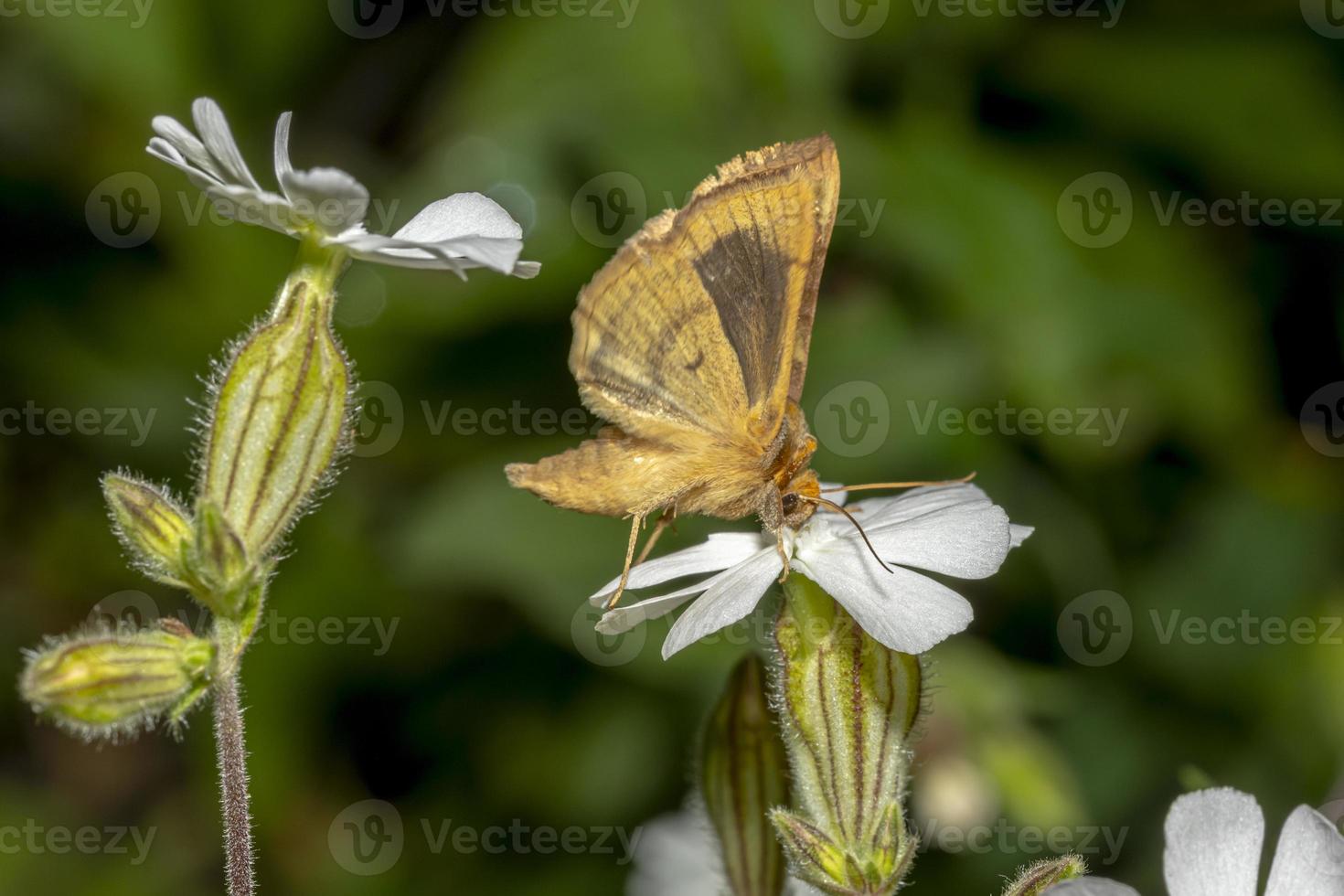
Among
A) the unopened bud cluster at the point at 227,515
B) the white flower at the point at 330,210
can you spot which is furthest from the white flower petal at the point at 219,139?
the unopened bud cluster at the point at 227,515

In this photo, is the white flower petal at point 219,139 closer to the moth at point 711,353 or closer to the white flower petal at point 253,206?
the white flower petal at point 253,206

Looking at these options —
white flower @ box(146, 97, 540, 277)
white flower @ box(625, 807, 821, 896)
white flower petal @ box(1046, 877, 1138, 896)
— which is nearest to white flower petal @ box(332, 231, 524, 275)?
white flower @ box(146, 97, 540, 277)

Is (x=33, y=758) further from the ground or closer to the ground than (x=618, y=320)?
closer to the ground

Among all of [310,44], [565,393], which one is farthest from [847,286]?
[310,44]

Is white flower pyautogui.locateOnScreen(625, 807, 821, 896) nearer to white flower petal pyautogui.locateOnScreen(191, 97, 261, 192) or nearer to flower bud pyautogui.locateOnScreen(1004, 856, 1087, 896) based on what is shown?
flower bud pyautogui.locateOnScreen(1004, 856, 1087, 896)

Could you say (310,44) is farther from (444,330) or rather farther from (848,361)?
(848,361)
